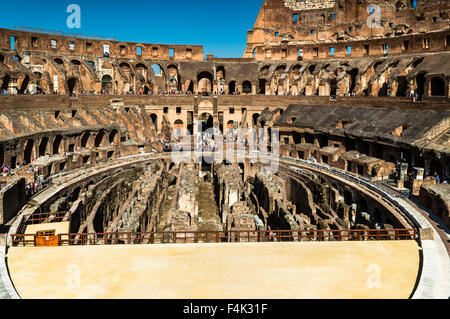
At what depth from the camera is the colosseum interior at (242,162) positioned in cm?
1313

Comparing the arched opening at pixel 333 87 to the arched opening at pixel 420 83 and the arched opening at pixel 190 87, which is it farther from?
the arched opening at pixel 190 87

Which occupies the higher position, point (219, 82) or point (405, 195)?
point (219, 82)

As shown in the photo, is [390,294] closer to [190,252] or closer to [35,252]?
[190,252]

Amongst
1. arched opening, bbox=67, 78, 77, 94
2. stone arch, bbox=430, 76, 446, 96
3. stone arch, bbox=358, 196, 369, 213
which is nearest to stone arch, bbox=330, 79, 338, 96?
stone arch, bbox=430, 76, 446, 96

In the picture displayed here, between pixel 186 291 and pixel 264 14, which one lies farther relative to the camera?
pixel 264 14

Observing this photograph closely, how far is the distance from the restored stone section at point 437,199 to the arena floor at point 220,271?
5.57 m

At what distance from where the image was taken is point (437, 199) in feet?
68.2

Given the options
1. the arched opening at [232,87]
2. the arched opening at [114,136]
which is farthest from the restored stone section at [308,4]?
the arched opening at [114,136]

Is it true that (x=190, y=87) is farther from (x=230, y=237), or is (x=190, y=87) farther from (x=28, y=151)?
(x=230, y=237)

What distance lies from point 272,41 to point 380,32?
1393cm

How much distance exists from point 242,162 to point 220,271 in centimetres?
2564

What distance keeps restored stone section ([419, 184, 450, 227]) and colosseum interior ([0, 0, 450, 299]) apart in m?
0.13
